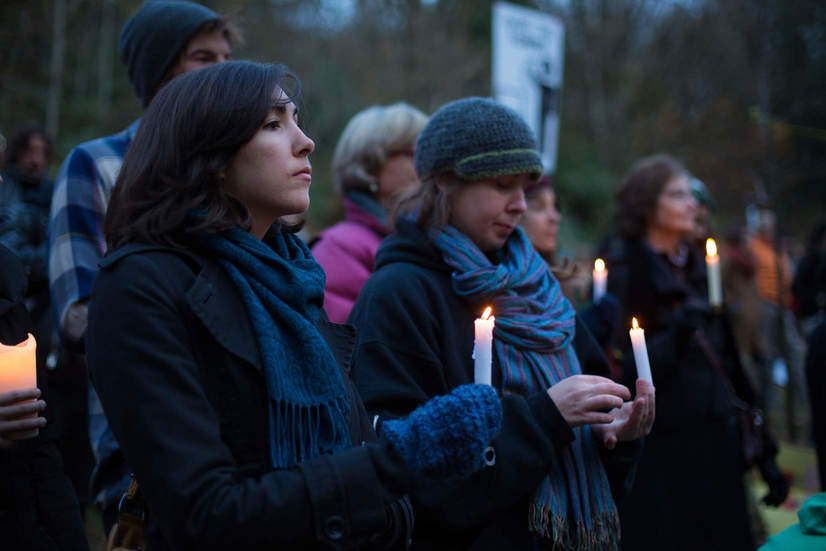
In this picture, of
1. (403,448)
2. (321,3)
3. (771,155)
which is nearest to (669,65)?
(321,3)

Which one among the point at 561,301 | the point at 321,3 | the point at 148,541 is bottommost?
the point at 148,541

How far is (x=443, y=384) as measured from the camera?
7.45 ft

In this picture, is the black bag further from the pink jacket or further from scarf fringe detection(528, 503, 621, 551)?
scarf fringe detection(528, 503, 621, 551)

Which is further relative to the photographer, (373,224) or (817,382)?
(817,382)

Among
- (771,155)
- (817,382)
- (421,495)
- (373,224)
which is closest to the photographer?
(421,495)

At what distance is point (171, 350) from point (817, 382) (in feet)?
11.0

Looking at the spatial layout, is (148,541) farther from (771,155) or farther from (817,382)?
(771,155)

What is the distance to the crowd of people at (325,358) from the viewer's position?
141 cm

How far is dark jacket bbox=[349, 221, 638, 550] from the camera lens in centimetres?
198

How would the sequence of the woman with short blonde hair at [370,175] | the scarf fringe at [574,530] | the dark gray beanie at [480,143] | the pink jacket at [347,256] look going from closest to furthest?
the scarf fringe at [574,530] → the dark gray beanie at [480,143] → the pink jacket at [347,256] → the woman with short blonde hair at [370,175]

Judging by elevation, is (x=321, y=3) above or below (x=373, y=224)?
above

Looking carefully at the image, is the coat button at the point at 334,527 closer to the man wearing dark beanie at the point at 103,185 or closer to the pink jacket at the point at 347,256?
the man wearing dark beanie at the point at 103,185

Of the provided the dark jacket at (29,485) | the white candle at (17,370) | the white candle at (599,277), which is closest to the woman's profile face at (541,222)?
the white candle at (599,277)

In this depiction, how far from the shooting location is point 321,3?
1530 centimetres
